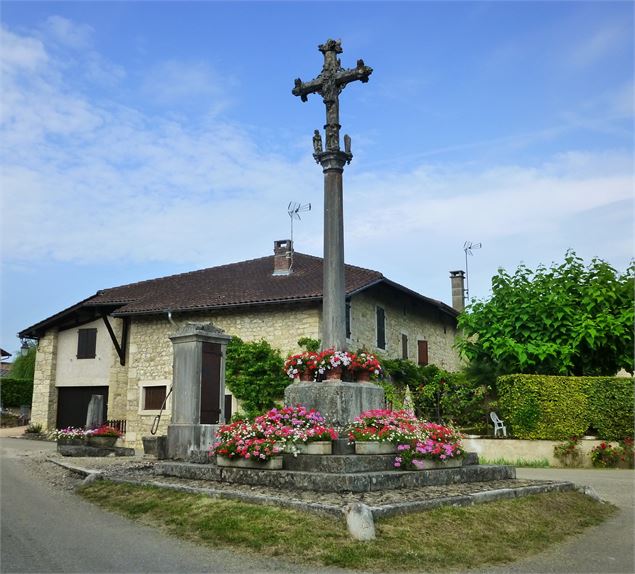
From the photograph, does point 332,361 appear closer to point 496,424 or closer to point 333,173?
point 333,173

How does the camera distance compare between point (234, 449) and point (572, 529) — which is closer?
point (572, 529)

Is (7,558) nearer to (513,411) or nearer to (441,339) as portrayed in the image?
(513,411)

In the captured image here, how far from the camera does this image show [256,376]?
18672 mm

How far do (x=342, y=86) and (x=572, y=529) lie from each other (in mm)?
7141

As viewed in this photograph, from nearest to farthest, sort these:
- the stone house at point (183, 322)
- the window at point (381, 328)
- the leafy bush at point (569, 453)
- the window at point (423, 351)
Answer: the leafy bush at point (569, 453), the stone house at point (183, 322), the window at point (381, 328), the window at point (423, 351)

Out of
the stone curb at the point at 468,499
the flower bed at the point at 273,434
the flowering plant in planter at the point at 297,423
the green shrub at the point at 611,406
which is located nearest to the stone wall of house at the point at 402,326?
the green shrub at the point at 611,406

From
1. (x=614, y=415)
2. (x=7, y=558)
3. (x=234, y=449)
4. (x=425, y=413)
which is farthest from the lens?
(x=425, y=413)

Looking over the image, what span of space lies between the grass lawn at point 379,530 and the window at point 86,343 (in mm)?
18187

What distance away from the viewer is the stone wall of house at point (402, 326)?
19.7m

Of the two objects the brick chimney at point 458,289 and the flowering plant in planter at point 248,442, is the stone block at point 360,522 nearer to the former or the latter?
the flowering plant in planter at point 248,442

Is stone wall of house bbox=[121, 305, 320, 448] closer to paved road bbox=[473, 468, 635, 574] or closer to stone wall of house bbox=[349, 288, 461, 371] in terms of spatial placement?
stone wall of house bbox=[349, 288, 461, 371]

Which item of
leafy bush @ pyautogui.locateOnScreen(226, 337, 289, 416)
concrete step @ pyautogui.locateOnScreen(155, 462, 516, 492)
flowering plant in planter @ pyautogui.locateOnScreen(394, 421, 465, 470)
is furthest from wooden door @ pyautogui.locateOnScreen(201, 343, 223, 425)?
leafy bush @ pyautogui.locateOnScreen(226, 337, 289, 416)

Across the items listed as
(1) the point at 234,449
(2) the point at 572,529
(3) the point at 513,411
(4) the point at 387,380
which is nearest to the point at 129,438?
(4) the point at 387,380

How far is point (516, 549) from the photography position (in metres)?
5.64
